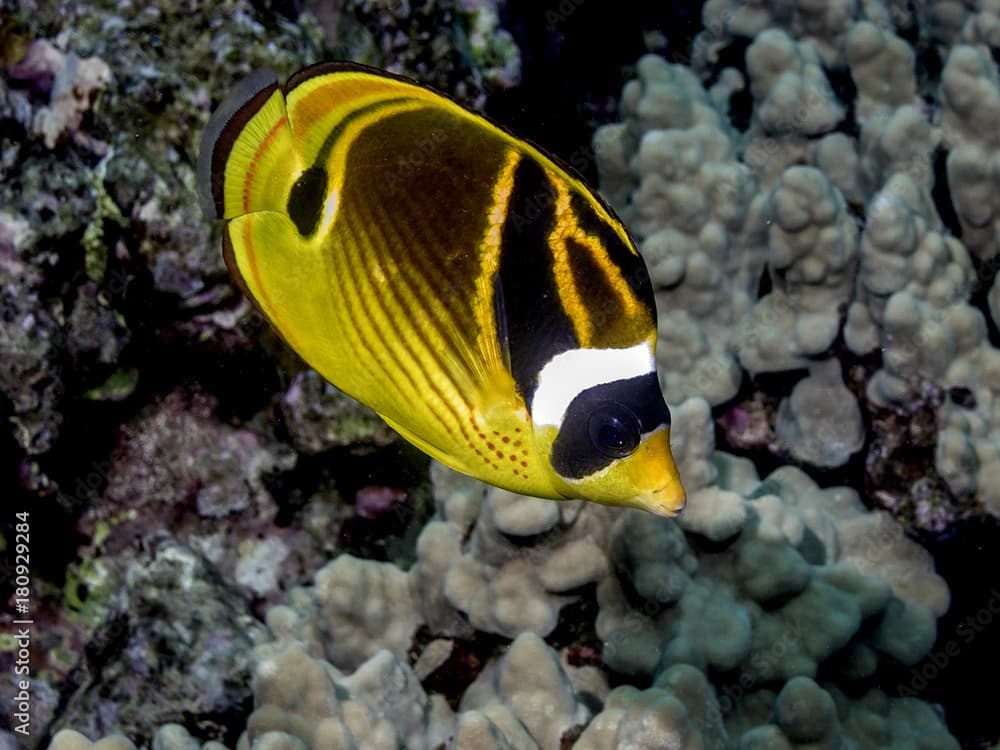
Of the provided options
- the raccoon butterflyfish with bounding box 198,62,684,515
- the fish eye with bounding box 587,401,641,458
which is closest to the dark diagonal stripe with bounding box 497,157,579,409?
the raccoon butterflyfish with bounding box 198,62,684,515

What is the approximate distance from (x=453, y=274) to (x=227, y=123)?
44 centimetres

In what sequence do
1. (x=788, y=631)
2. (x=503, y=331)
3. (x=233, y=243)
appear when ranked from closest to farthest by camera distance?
1. (x=503, y=331)
2. (x=233, y=243)
3. (x=788, y=631)

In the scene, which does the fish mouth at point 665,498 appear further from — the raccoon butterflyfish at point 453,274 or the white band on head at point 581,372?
the white band on head at point 581,372

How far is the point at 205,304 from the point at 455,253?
6.67 ft

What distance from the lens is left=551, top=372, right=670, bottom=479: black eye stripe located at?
139 centimetres

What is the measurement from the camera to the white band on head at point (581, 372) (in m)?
1.39

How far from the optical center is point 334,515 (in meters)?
3.61

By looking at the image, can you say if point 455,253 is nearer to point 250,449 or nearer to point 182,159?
point 182,159

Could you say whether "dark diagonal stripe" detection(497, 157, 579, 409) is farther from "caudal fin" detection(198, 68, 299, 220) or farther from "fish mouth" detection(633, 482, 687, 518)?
"caudal fin" detection(198, 68, 299, 220)

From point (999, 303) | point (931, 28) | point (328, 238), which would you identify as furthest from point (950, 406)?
point (328, 238)

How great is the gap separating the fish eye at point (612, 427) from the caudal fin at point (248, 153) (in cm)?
63

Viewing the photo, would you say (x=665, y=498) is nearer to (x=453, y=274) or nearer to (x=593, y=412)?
(x=593, y=412)

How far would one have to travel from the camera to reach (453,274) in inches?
55.1

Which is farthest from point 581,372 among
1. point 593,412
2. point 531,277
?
point 531,277
